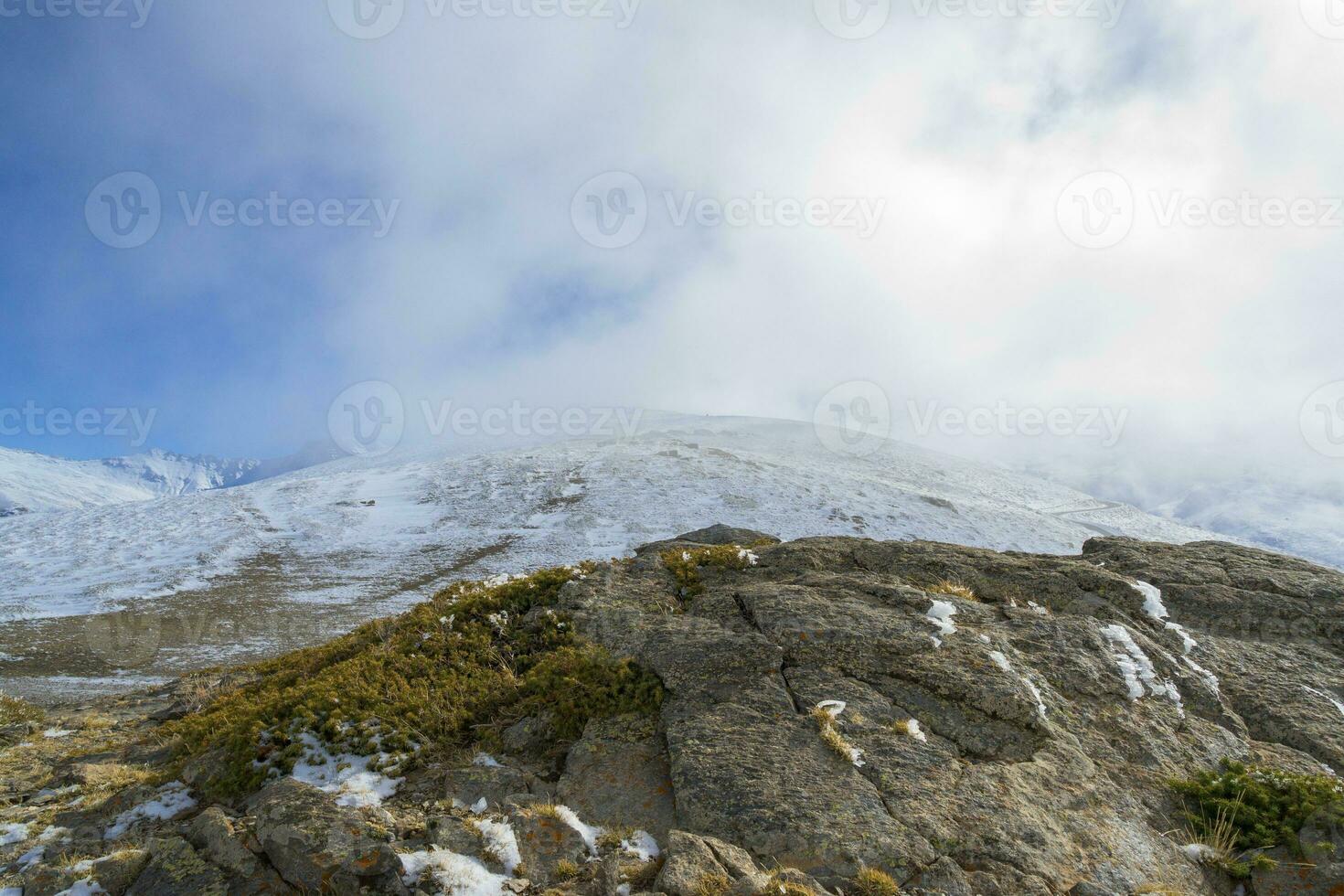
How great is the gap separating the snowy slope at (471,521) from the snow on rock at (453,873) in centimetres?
3247

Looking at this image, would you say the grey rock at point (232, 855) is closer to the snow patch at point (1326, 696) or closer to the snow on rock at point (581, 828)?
the snow on rock at point (581, 828)

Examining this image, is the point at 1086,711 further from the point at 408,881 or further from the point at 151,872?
the point at 151,872

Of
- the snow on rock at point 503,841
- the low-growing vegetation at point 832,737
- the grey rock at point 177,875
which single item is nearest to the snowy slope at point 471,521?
the grey rock at point 177,875

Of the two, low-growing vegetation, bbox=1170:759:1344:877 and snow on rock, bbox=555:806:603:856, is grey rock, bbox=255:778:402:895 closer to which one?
snow on rock, bbox=555:806:603:856

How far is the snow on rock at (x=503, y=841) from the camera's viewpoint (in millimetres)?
5320

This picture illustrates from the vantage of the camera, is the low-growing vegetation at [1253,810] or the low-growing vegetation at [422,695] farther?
the low-growing vegetation at [422,695]

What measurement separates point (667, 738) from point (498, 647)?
12.7 ft

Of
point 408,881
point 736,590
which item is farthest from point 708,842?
point 736,590

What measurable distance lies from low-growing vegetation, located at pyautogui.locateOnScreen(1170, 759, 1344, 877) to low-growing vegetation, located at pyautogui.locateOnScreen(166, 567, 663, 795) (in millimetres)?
5993

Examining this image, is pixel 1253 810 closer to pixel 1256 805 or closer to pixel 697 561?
pixel 1256 805

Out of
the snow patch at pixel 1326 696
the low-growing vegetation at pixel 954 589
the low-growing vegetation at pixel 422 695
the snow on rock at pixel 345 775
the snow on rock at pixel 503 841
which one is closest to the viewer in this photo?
the snow on rock at pixel 503 841

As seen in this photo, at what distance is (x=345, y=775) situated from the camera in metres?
6.84

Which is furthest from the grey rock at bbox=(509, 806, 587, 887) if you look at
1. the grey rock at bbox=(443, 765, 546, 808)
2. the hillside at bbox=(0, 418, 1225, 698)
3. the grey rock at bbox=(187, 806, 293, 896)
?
the hillside at bbox=(0, 418, 1225, 698)

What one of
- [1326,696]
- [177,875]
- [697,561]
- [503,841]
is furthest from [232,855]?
[1326,696]
